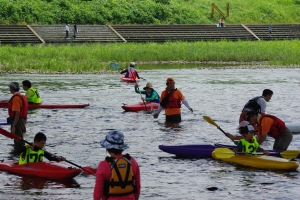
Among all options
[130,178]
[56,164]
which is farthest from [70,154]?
[130,178]

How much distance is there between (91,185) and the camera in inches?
524

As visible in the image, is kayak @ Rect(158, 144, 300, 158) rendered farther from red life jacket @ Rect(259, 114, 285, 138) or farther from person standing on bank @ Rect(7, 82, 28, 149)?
person standing on bank @ Rect(7, 82, 28, 149)

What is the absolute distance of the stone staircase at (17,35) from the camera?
50.8 m

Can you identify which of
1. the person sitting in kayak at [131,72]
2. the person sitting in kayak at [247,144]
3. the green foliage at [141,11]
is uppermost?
the green foliage at [141,11]

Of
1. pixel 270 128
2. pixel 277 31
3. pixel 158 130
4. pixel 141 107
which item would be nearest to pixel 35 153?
pixel 270 128

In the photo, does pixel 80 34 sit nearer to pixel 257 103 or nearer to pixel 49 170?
pixel 257 103

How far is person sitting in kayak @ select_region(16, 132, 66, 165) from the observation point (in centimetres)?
1274

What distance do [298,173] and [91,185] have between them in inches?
165

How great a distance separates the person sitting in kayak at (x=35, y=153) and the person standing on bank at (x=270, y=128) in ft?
13.3

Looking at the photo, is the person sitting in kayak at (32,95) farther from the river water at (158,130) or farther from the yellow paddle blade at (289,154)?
the yellow paddle blade at (289,154)

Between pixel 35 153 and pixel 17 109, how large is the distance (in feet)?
6.71

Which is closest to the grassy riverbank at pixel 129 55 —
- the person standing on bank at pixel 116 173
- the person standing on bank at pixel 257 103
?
the person standing on bank at pixel 257 103

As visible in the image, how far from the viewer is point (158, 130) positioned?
20.2 metres

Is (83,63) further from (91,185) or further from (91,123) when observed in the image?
(91,185)
